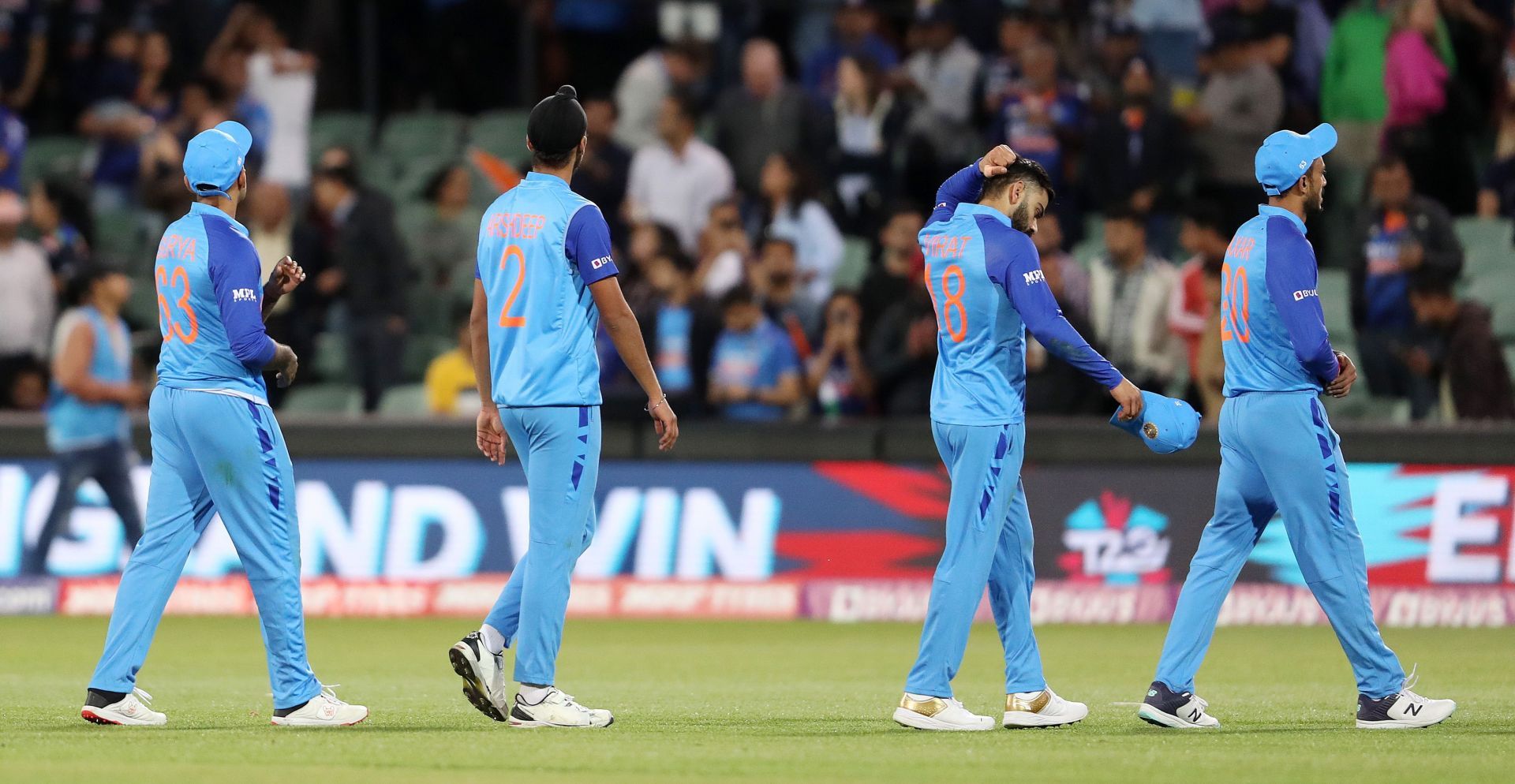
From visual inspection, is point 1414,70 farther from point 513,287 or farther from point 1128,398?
point 513,287

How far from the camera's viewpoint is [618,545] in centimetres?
1522

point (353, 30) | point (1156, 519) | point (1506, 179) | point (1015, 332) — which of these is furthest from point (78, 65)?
point (1015, 332)

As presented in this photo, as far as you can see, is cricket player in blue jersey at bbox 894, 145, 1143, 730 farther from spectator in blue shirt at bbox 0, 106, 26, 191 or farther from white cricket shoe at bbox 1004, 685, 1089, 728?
spectator in blue shirt at bbox 0, 106, 26, 191

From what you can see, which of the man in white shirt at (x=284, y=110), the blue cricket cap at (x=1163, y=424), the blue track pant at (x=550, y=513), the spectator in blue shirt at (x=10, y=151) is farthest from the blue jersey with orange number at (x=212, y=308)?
the spectator in blue shirt at (x=10, y=151)

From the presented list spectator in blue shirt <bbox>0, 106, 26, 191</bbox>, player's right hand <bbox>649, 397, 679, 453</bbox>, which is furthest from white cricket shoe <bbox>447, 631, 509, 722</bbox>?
spectator in blue shirt <bbox>0, 106, 26, 191</bbox>

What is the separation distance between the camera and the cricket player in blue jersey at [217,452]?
329 inches

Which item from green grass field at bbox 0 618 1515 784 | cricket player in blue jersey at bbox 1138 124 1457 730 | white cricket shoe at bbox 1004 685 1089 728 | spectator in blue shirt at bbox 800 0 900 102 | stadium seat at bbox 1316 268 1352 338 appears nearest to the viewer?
green grass field at bbox 0 618 1515 784

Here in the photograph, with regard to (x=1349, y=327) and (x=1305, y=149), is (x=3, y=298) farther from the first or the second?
(x=1305, y=149)

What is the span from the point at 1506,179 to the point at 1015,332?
1114 cm

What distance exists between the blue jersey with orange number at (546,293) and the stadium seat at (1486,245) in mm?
11448

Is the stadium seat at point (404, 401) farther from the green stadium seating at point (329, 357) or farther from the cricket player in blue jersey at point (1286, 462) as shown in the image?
the cricket player in blue jersey at point (1286, 462)

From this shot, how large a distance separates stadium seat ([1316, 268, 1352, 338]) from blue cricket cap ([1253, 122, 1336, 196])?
8.43m

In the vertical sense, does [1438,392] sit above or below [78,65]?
below

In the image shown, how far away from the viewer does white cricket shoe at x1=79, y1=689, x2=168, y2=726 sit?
336 inches
